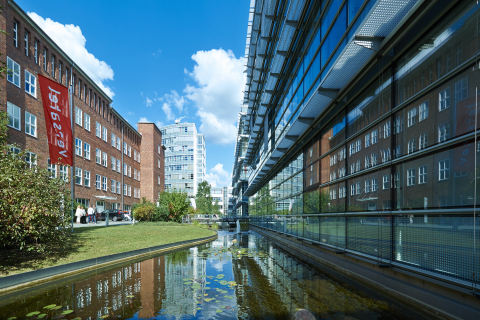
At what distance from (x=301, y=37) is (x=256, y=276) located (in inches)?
444

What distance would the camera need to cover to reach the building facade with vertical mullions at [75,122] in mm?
25453

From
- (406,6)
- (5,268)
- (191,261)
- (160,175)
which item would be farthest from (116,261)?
(160,175)

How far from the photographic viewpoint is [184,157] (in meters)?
128

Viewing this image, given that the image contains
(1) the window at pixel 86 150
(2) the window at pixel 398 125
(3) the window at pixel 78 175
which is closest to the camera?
(2) the window at pixel 398 125

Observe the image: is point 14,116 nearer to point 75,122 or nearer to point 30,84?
point 30,84

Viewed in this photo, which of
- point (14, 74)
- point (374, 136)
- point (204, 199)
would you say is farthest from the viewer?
point (204, 199)

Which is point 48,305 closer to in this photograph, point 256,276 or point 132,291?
point 132,291

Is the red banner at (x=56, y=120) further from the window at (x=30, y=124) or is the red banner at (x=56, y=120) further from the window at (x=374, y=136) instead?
the window at (x=374, y=136)

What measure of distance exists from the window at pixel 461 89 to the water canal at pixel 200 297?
3.56m

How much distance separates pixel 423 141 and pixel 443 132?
598mm

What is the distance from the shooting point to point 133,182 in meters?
60.1

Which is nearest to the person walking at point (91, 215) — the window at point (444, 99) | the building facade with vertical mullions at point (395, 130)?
the building facade with vertical mullions at point (395, 130)

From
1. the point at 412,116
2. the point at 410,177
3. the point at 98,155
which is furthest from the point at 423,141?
the point at 98,155

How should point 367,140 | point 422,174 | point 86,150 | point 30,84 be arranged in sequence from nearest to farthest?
point 422,174 < point 367,140 < point 30,84 < point 86,150
